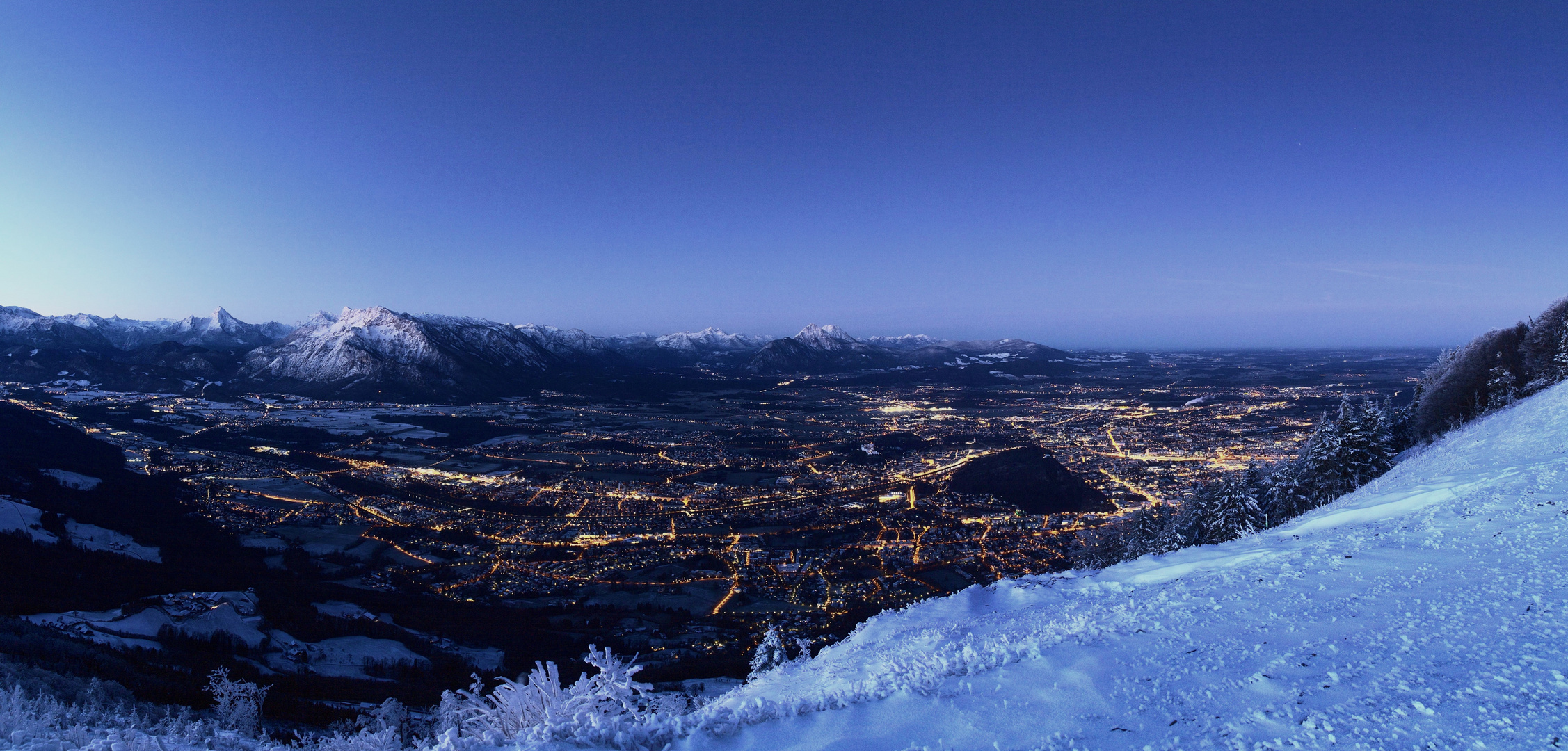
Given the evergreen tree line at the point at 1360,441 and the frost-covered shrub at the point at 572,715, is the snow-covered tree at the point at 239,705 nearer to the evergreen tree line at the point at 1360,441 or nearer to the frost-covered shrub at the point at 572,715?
the frost-covered shrub at the point at 572,715

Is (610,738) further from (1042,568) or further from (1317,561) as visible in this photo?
(1042,568)

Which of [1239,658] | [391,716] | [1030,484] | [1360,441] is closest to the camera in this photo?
[1239,658]

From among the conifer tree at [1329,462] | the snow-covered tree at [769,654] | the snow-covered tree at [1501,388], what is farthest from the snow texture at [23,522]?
the snow-covered tree at [1501,388]

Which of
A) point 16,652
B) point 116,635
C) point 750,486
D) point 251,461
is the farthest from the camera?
point 251,461

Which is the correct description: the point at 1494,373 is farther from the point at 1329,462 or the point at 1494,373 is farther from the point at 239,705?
the point at 239,705

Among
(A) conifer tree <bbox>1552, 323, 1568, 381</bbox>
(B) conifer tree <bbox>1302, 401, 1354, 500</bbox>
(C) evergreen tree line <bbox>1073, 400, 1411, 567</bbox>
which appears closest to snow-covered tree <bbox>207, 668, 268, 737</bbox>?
(C) evergreen tree line <bbox>1073, 400, 1411, 567</bbox>

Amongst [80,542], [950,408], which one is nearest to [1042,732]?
[80,542]

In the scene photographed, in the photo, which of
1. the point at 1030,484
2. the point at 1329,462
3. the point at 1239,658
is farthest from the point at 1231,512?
the point at 1030,484
